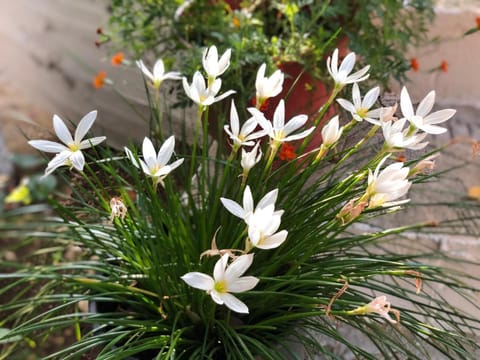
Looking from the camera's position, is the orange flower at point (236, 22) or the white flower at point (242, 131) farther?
the orange flower at point (236, 22)

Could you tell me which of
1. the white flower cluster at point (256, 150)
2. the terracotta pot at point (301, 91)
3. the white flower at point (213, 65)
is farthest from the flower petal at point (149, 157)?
the terracotta pot at point (301, 91)

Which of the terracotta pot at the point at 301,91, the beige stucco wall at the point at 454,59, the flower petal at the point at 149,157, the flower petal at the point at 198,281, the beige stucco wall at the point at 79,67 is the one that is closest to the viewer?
the flower petal at the point at 198,281

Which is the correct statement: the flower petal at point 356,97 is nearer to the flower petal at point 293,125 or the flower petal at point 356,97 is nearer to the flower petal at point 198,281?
the flower petal at point 293,125

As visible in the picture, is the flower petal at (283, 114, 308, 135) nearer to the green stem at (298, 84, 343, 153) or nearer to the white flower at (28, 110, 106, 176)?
the green stem at (298, 84, 343, 153)

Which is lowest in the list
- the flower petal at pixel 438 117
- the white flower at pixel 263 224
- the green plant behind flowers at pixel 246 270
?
the green plant behind flowers at pixel 246 270

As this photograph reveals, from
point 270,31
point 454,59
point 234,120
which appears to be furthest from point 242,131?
point 454,59

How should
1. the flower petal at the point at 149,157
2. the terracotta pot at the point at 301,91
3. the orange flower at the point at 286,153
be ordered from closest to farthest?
the flower petal at the point at 149,157, the orange flower at the point at 286,153, the terracotta pot at the point at 301,91

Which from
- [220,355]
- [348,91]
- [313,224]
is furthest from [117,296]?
[348,91]

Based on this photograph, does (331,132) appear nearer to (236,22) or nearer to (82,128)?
(82,128)
